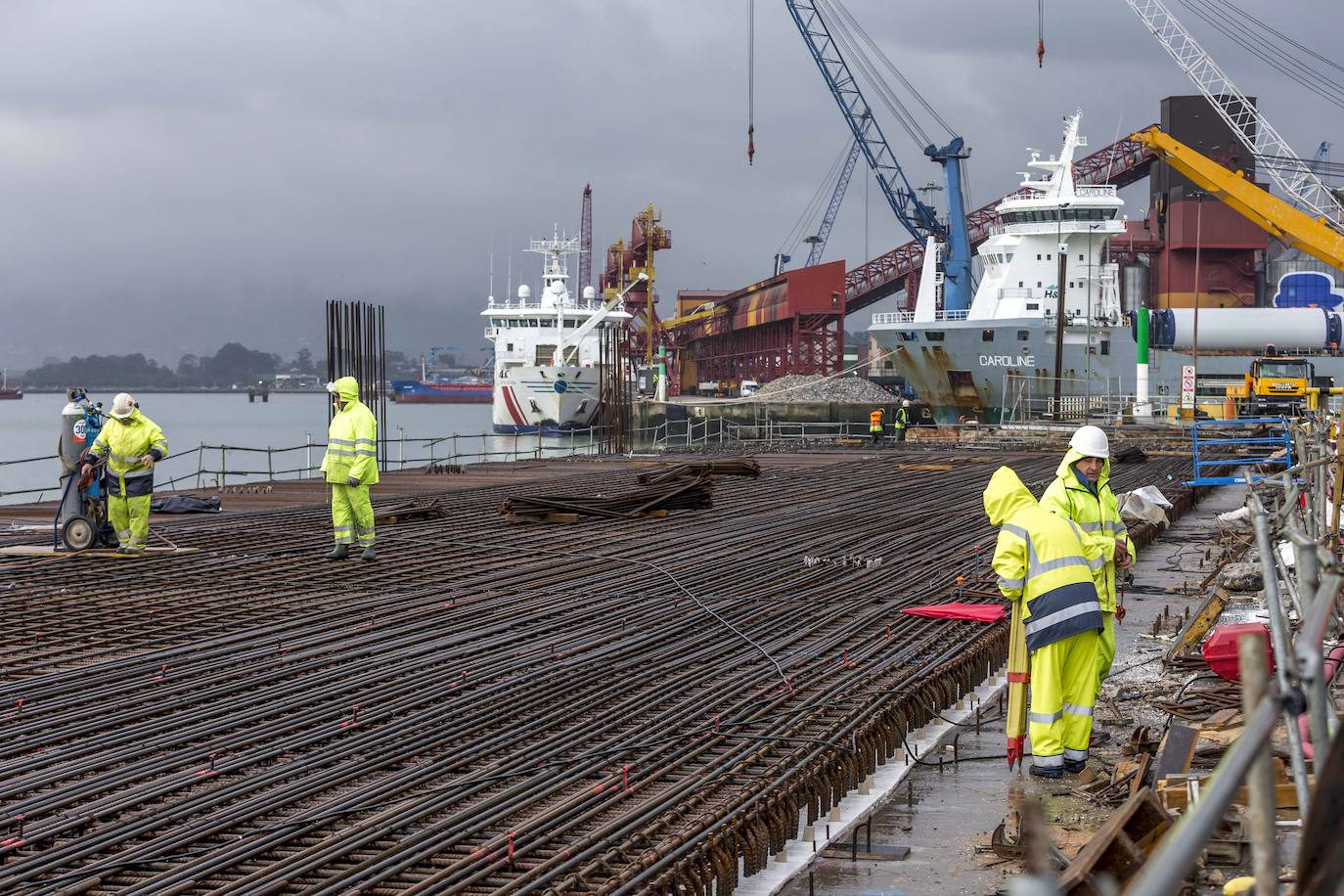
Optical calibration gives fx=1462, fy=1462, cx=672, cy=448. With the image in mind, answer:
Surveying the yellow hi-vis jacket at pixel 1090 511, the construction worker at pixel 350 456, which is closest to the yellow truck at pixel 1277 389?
the construction worker at pixel 350 456

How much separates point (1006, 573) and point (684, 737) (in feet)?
4.97

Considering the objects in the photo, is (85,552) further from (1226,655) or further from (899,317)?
(899,317)

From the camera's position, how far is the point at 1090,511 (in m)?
5.92

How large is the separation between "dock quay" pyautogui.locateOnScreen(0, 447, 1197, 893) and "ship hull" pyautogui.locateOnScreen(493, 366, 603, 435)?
1605 inches

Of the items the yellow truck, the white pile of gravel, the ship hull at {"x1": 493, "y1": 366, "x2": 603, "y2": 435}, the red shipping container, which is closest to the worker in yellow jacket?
the yellow truck

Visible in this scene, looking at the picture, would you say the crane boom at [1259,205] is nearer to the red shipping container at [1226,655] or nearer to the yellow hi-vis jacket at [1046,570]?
the red shipping container at [1226,655]

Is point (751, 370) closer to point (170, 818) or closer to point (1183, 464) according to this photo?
point (1183, 464)

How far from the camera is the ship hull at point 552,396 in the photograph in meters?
54.5

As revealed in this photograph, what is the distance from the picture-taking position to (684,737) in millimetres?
6188

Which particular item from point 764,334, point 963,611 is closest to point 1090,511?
point 963,611

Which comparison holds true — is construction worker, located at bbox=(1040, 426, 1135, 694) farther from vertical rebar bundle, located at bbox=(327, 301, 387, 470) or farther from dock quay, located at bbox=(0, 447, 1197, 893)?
vertical rebar bundle, located at bbox=(327, 301, 387, 470)

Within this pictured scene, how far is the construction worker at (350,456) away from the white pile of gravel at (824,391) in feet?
136

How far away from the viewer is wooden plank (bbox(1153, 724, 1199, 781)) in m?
5.35

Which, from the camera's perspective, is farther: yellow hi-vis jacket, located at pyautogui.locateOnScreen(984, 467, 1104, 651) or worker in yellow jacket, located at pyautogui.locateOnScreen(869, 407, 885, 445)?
worker in yellow jacket, located at pyautogui.locateOnScreen(869, 407, 885, 445)
